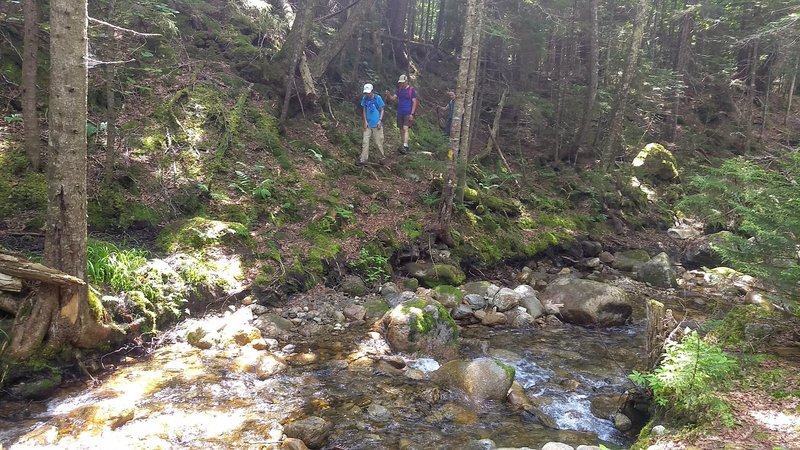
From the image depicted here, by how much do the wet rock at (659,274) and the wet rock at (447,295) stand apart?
20.4 ft

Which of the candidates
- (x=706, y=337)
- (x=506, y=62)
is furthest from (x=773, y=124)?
(x=706, y=337)

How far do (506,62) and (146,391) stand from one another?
2048cm

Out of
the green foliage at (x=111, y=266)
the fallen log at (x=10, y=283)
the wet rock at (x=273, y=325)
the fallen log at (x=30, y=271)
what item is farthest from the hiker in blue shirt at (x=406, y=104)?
the fallen log at (x=10, y=283)

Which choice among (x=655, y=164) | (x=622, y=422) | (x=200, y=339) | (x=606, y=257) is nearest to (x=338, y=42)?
(x=606, y=257)

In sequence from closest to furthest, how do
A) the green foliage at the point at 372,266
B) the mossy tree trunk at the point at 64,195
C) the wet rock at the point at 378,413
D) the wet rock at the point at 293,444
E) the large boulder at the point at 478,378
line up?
the wet rock at the point at 293,444 → the mossy tree trunk at the point at 64,195 → the wet rock at the point at 378,413 → the large boulder at the point at 478,378 → the green foliage at the point at 372,266

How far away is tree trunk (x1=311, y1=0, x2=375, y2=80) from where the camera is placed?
15.4 meters

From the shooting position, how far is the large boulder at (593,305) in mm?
9828

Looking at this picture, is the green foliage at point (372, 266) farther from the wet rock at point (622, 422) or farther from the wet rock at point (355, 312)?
the wet rock at point (622, 422)

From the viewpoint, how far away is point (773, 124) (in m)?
26.5

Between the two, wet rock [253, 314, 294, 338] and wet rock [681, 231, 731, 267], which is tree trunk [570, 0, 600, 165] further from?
wet rock [253, 314, 294, 338]

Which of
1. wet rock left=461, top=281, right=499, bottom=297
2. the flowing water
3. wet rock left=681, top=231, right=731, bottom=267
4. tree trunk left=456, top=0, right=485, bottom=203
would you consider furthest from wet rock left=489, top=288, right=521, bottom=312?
wet rock left=681, top=231, right=731, bottom=267

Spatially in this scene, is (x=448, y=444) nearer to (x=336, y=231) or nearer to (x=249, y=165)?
(x=336, y=231)

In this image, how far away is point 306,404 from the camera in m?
5.89

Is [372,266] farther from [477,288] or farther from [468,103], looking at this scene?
[468,103]
